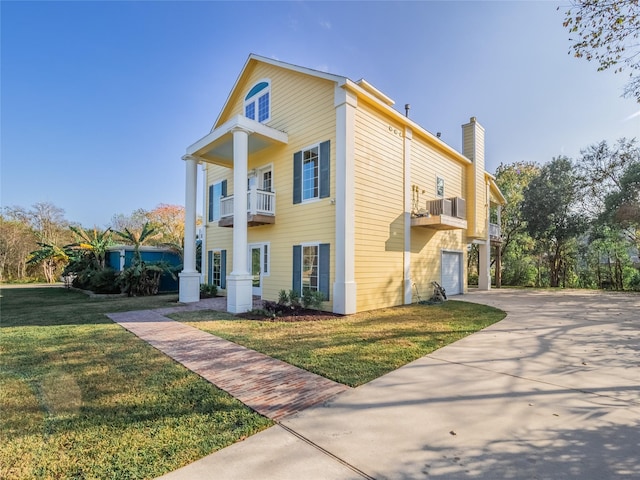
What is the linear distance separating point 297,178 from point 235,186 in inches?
86.9

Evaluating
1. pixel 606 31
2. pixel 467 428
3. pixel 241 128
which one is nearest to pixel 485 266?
pixel 606 31

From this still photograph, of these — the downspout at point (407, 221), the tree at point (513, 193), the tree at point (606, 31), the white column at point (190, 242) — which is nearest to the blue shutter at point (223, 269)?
the white column at point (190, 242)

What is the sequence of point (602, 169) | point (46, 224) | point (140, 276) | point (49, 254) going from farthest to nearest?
point (46, 224), point (602, 169), point (49, 254), point (140, 276)

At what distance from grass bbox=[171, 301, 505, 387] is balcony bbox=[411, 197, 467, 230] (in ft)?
10.9

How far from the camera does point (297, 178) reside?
10.7m

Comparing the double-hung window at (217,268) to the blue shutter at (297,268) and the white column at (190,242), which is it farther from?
the blue shutter at (297,268)

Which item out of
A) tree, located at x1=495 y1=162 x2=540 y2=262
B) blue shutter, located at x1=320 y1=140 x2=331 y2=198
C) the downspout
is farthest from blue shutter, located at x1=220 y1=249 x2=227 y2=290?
tree, located at x1=495 y1=162 x2=540 y2=262

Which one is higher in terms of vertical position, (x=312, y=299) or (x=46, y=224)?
(x=46, y=224)

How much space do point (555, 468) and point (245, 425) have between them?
2.58 metres

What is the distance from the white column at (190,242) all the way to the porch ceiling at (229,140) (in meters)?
0.74

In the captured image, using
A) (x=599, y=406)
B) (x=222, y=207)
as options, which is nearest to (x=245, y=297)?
(x=222, y=207)

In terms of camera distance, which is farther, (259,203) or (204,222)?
(204,222)

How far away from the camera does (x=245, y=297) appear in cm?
950

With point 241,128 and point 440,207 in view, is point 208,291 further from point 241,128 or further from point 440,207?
point 440,207
